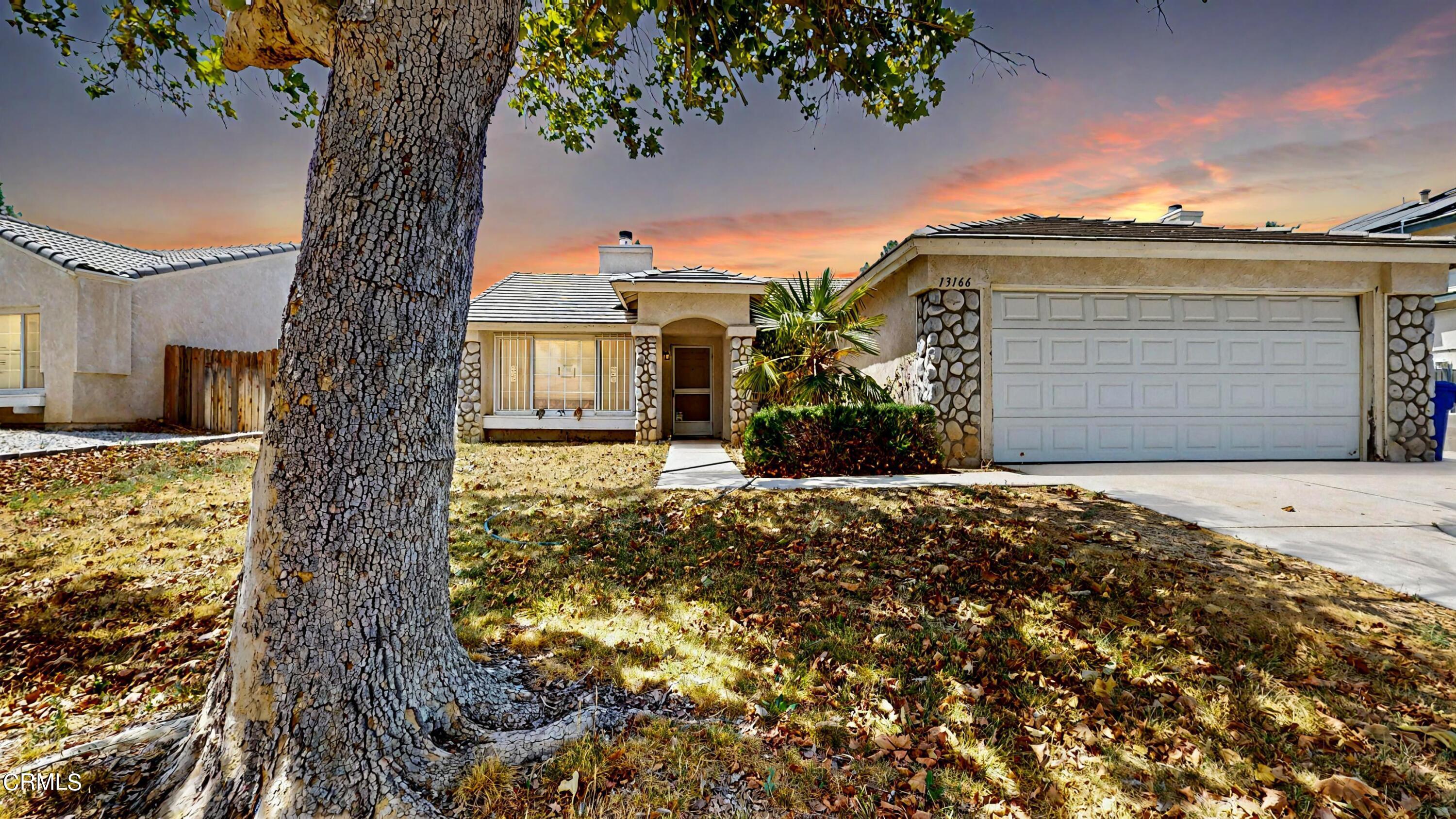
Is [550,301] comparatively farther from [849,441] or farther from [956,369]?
[956,369]

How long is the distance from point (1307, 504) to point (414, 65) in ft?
27.9

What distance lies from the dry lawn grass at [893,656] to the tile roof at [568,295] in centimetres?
798

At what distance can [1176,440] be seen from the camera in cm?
900

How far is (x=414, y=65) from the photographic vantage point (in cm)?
196

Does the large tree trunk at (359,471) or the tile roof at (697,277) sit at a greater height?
the tile roof at (697,277)

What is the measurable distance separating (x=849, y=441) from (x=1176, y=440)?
5.62 m

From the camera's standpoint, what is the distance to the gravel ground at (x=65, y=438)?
31.4 feet

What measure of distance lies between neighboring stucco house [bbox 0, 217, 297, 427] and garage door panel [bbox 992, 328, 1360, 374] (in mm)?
19154

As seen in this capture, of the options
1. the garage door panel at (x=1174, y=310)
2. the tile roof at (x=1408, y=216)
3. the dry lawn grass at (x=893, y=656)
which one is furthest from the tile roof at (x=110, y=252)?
the tile roof at (x=1408, y=216)

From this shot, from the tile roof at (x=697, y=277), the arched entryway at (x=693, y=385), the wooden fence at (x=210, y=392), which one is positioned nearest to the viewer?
the tile roof at (x=697, y=277)

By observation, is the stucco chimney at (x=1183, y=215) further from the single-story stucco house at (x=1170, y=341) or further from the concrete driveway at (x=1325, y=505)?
the concrete driveway at (x=1325, y=505)

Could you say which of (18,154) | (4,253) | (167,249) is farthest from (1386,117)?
(167,249)

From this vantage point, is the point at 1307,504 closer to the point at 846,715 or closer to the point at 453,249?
the point at 846,715

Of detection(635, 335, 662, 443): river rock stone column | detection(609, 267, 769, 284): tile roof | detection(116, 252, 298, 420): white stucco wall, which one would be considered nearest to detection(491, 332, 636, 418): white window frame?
detection(635, 335, 662, 443): river rock stone column
